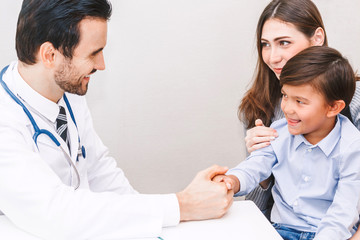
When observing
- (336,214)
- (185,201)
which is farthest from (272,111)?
(185,201)

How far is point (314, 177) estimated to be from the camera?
4.00 feet

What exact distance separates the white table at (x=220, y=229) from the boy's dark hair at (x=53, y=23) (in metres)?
0.51

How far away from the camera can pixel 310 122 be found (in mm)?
1186

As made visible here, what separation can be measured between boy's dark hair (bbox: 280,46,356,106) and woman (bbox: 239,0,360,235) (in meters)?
0.22

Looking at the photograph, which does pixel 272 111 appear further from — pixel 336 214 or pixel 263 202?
pixel 336 214

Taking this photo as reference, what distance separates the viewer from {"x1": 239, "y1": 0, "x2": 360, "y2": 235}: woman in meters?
1.38

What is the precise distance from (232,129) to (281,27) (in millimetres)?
879

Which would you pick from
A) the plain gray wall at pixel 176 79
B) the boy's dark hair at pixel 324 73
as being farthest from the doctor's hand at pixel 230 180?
the plain gray wall at pixel 176 79

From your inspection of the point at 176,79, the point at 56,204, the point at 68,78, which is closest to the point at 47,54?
the point at 68,78

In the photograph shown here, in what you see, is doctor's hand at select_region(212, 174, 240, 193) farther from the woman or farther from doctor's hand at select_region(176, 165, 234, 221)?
the woman

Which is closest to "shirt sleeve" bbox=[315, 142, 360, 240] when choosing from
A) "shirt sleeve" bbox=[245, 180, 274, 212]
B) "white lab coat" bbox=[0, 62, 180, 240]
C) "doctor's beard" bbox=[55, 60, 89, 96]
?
"shirt sleeve" bbox=[245, 180, 274, 212]

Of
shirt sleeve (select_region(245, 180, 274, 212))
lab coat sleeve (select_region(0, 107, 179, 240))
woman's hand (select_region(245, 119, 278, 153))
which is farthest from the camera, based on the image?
shirt sleeve (select_region(245, 180, 274, 212))

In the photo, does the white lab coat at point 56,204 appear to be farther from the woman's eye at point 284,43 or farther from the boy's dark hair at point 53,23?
the woman's eye at point 284,43

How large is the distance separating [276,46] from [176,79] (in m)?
0.75
